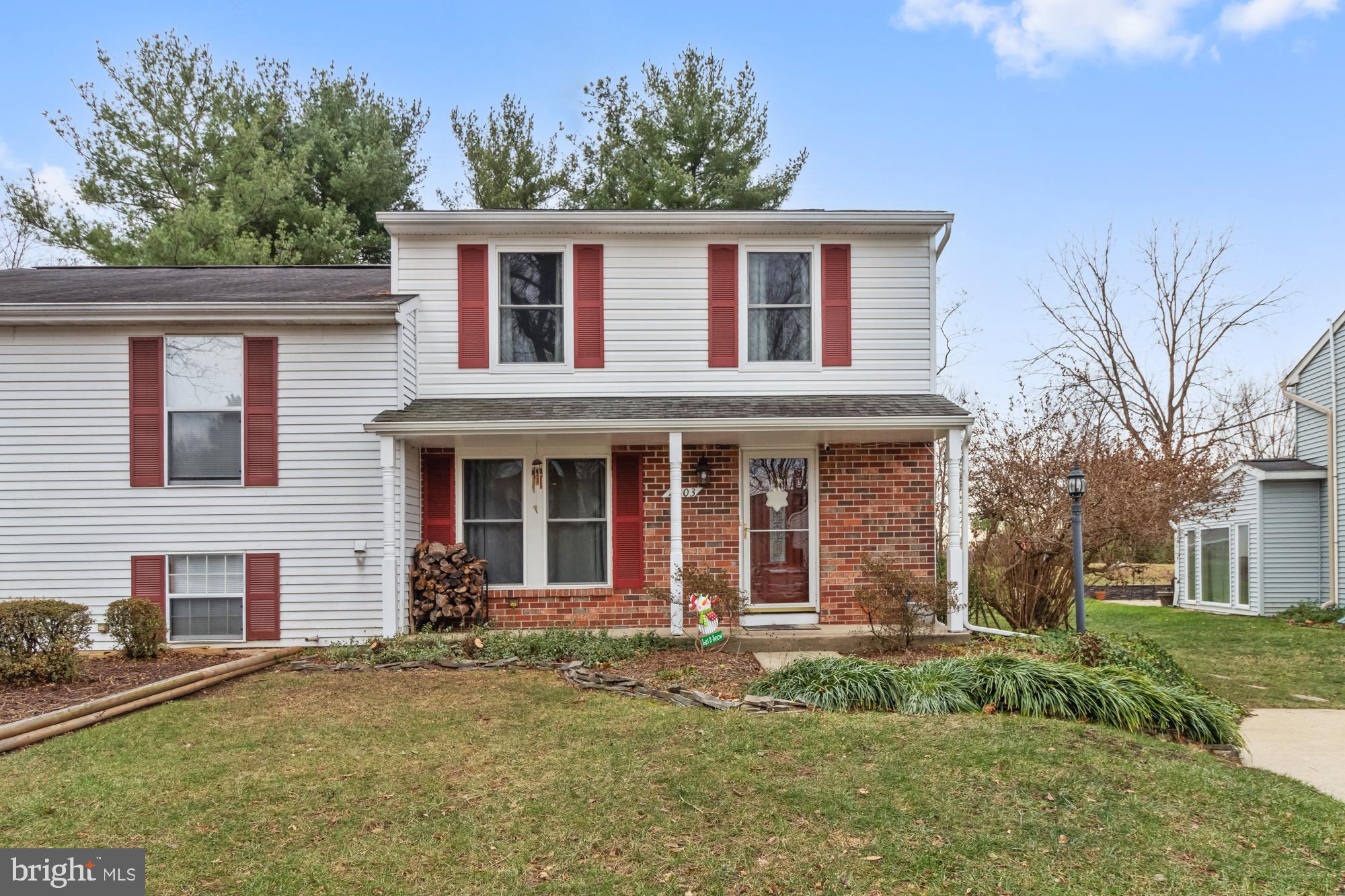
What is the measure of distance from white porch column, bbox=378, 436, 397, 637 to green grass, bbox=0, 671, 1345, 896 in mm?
2734

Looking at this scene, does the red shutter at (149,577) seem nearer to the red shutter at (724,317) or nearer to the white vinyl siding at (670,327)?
the white vinyl siding at (670,327)

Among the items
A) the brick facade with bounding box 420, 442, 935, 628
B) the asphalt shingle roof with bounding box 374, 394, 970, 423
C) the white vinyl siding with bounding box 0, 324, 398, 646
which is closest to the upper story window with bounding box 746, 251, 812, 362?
the asphalt shingle roof with bounding box 374, 394, 970, 423

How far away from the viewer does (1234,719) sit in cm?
661

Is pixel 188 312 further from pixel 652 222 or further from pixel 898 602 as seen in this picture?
pixel 898 602

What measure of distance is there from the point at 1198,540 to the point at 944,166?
10.1 meters

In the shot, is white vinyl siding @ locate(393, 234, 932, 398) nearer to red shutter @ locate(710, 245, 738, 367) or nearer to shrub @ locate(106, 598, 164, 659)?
red shutter @ locate(710, 245, 738, 367)

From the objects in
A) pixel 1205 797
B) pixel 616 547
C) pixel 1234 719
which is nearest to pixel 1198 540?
pixel 1234 719

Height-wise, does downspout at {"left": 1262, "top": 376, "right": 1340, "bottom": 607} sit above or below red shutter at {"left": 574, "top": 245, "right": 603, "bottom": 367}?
below

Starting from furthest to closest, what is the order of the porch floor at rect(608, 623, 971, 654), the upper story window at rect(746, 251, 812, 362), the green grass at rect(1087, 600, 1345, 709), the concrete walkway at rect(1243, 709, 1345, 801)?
the upper story window at rect(746, 251, 812, 362), the porch floor at rect(608, 623, 971, 654), the green grass at rect(1087, 600, 1345, 709), the concrete walkway at rect(1243, 709, 1345, 801)

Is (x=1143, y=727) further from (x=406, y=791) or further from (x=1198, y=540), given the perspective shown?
(x=1198, y=540)

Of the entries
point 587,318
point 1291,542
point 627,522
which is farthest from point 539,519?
point 1291,542

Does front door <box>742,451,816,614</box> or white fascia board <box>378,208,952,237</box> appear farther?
front door <box>742,451,816,614</box>

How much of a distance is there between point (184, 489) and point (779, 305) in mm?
7085

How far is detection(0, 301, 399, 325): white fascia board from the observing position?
8969mm
